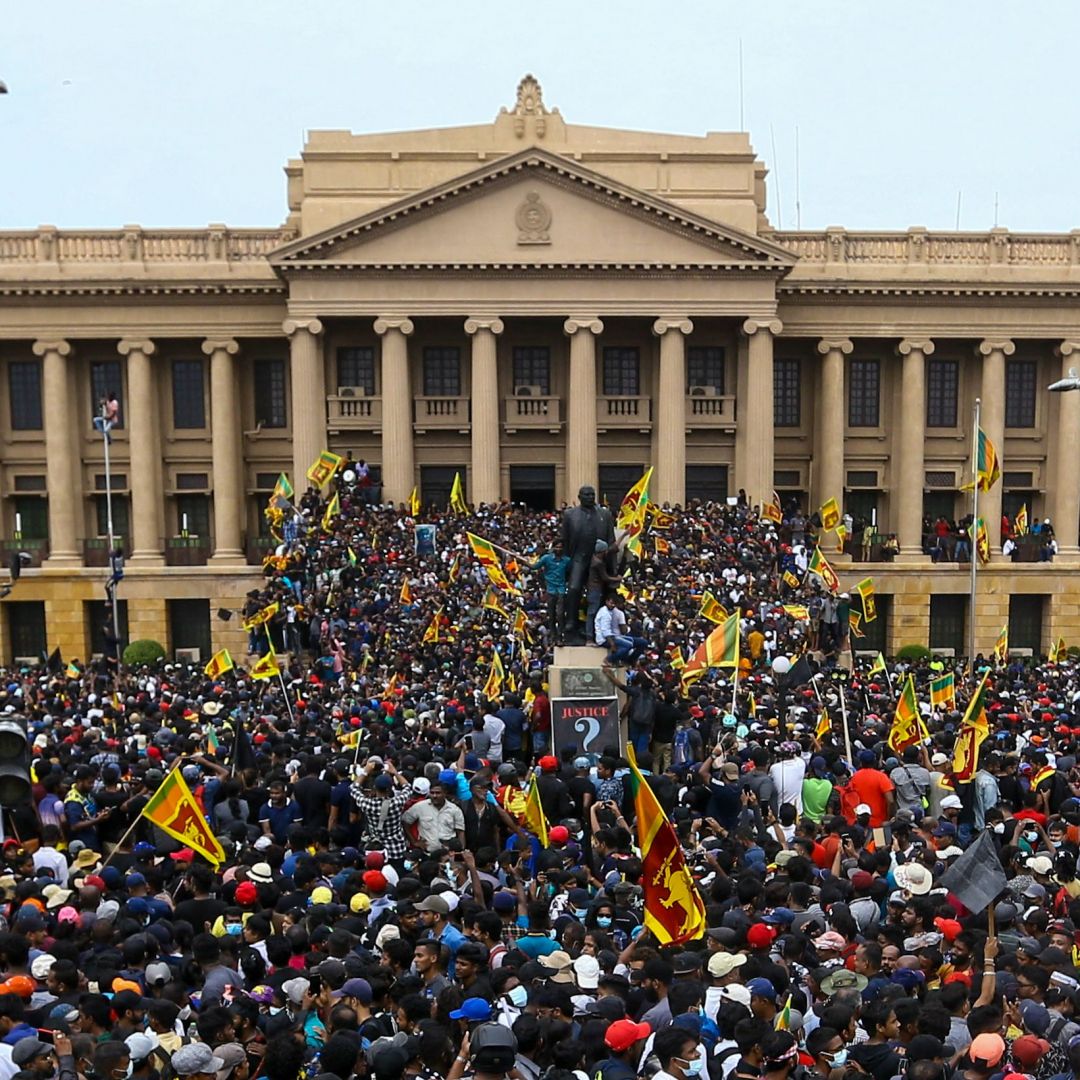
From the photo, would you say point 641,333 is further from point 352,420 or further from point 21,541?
point 21,541

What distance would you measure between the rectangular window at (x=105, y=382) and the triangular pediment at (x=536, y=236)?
9.50 m

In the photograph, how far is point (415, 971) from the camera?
9.21 m

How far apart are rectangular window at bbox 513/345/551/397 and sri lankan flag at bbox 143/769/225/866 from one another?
3929cm

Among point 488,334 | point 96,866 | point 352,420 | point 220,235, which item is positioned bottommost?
point 96,866

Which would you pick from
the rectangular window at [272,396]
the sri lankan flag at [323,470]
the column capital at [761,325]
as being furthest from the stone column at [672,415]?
the rectangular window at [272,396]

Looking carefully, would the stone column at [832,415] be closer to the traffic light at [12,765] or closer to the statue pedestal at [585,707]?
the statue pedestal at [585,707]

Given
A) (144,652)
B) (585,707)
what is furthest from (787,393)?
(585,707)

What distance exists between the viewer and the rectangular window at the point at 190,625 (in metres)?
49.2

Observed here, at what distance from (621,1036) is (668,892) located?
2.36 m

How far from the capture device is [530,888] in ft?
39.9

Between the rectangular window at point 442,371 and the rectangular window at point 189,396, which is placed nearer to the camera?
the rectangular window at point 442,371

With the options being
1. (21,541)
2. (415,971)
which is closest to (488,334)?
(21,541)

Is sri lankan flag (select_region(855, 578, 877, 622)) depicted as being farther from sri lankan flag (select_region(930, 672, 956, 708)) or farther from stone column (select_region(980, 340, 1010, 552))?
stone column (select_region(980, 340, 1010, 552))

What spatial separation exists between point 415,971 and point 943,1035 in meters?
3.70
